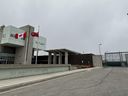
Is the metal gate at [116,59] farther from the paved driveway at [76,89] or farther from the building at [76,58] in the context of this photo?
the paved driveway at [76,89]

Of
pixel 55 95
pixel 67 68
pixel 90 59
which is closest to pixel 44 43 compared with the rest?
pixel 90 59

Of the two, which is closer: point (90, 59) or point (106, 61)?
point (90, 59)

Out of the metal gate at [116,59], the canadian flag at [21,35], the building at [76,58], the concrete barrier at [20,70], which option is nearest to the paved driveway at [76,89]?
the concrete barrier at [20,70]

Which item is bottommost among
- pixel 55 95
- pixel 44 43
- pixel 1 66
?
pixel 55 95

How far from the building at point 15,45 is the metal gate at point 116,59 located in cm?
3647

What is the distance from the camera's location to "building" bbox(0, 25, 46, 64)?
126 feet

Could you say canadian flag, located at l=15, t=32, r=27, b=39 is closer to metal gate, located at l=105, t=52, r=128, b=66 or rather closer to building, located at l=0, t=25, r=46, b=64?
building, located at l=0, t=25, r=46, b=64

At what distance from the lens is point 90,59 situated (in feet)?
172

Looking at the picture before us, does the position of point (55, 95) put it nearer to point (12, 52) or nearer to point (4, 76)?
point (4, 76)

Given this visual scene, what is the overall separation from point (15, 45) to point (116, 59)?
149 ft

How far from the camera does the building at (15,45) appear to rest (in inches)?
1511

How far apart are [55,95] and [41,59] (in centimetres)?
5689

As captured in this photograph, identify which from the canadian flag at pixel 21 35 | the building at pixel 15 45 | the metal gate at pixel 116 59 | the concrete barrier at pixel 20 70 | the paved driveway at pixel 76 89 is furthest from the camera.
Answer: the metal gate at pixel 116 59

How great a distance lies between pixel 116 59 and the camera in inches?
2299
